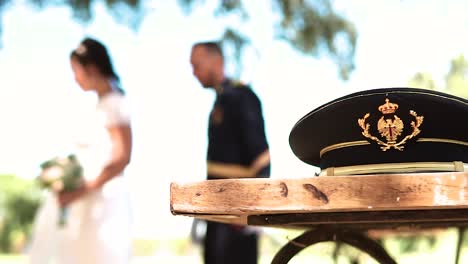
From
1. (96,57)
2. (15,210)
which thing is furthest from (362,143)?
(15,210)

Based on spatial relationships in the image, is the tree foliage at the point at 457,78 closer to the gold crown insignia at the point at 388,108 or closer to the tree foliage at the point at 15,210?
the tree foliage at the point at 15,210

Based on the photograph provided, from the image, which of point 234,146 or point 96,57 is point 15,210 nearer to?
point 96,57

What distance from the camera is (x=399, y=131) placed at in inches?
32.1

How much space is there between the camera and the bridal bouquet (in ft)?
8.35

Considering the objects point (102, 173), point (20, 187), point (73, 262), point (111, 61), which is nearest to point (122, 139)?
point (102, 173)

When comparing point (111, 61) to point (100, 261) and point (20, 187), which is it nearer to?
point (100, 261)

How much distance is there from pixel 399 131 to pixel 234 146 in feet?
4.44

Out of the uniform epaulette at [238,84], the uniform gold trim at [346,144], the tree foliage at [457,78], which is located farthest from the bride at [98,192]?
the tree foliage at [457,78]

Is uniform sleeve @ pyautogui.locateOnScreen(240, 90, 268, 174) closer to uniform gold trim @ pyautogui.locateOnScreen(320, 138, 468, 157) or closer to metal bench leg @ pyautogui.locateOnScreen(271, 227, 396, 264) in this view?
metal bench leg @ pyautogui.locateOnScreen(271, 227, 396, 264)

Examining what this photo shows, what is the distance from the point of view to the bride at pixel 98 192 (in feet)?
7.98

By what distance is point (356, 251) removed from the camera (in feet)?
3.93

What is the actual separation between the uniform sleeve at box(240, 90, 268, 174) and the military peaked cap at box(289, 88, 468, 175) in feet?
4.09

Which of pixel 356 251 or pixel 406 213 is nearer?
pixel 406 213

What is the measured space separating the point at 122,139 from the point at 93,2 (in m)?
2.69
